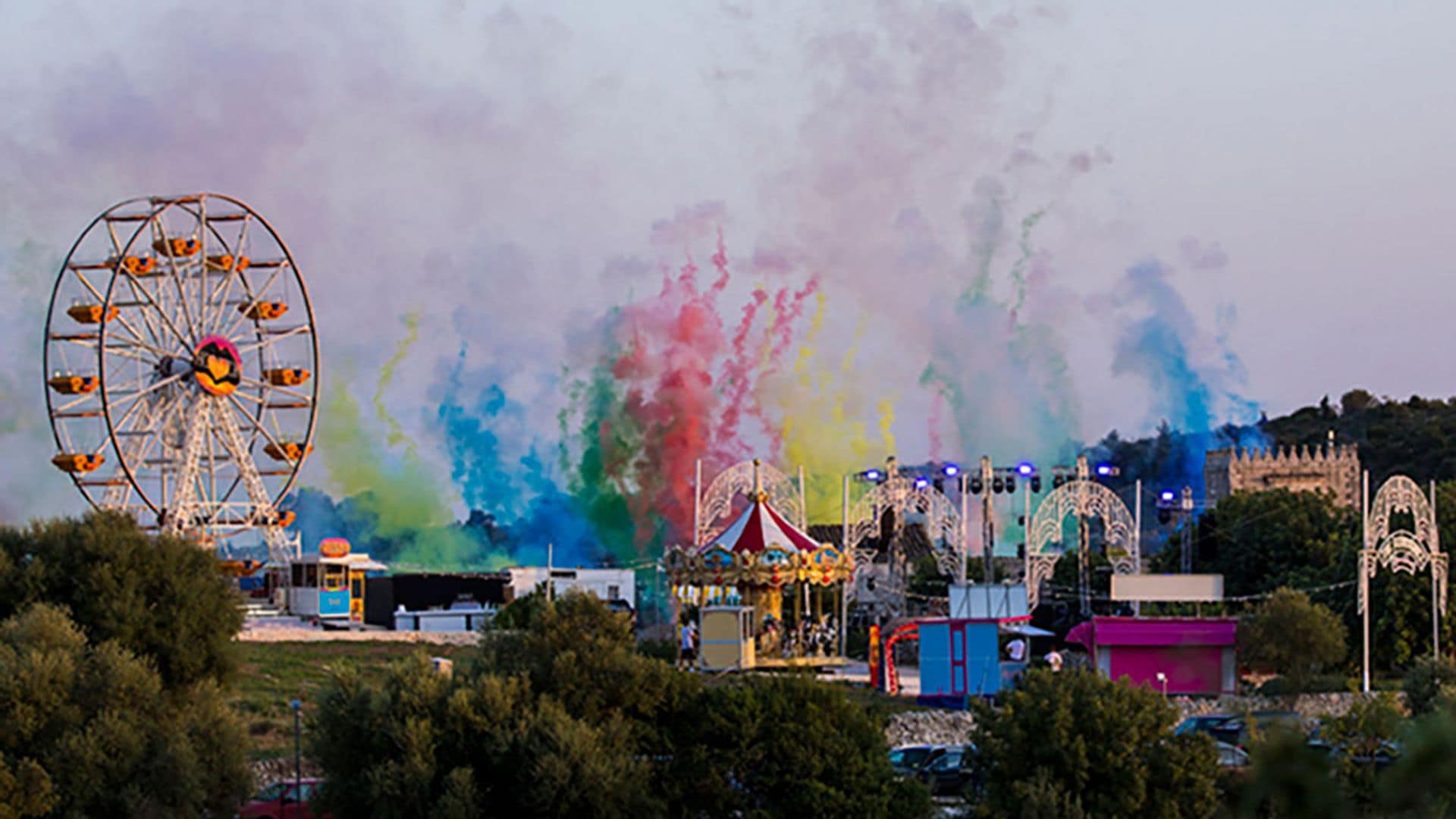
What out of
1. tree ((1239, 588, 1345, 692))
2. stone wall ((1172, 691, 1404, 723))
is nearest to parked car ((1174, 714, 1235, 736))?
stone wall ((1172, 691, 1404, 723))

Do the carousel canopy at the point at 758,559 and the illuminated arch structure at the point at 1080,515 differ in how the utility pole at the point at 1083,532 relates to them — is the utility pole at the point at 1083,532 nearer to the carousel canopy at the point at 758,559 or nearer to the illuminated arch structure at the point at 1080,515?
the illuminated arch structure at the point at 1080,515

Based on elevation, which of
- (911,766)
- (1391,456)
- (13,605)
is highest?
(1391,456)

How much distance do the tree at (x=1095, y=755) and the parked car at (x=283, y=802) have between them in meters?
10.2

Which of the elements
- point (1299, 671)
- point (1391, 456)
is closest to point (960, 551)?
point (1299, 671)

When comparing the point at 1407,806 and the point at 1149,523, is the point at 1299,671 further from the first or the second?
the point at 1149,523

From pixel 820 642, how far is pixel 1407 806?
4271 cm

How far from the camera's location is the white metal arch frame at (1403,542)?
4216cm

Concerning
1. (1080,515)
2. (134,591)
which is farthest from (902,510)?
(134,591)

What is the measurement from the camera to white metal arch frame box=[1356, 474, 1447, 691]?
4216 cm

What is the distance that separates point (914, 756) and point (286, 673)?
18.0 meters

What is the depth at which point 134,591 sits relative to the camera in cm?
3275

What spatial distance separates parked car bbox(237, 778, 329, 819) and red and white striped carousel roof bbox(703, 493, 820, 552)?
55.8 ft

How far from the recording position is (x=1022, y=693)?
25.1 meters

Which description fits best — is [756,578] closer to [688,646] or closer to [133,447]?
[688,646]
